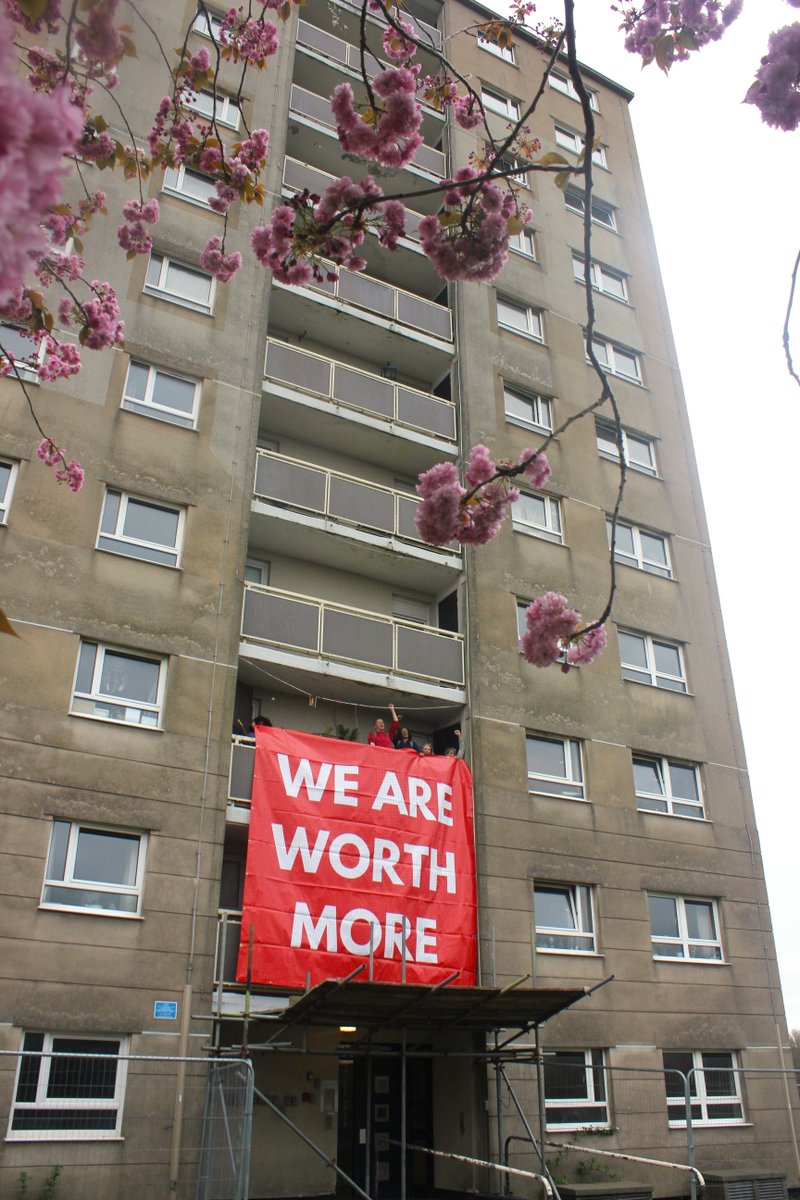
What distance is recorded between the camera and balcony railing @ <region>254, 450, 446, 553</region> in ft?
60.1

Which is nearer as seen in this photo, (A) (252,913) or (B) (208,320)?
(A) (252,913)

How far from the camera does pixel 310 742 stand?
16062 millimetres

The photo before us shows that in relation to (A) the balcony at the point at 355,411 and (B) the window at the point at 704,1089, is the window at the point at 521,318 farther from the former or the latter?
(B) the window at the point at 704,1089

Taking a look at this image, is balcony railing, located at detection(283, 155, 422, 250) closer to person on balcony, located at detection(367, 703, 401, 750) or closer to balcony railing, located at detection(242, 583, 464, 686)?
balcony railing, located at detection(242, 583, 464, 686)

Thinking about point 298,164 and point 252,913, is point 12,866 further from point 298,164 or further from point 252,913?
point 298,164

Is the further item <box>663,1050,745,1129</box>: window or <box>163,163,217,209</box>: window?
<box>163,163,217,209</box>: window

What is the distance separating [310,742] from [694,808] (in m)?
9.11

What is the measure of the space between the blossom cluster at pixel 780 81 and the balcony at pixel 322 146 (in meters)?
18.4

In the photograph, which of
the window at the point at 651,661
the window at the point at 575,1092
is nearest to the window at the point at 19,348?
the window at the point at 651,661

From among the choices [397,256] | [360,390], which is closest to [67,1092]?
[360,390]

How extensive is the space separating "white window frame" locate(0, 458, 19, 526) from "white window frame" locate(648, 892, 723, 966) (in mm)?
13520

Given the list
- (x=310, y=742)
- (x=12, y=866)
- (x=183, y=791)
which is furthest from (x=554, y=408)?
(x=12, y=866)

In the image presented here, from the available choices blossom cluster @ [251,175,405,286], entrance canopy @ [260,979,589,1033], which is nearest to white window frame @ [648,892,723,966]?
entrance canopy @ [260,979,589,1033]

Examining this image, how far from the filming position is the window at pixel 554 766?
1861 centimetres
